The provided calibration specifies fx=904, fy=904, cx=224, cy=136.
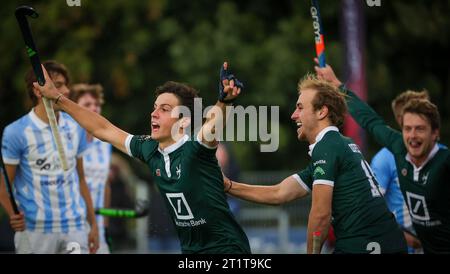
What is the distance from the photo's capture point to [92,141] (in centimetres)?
938

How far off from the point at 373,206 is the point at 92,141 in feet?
12.9

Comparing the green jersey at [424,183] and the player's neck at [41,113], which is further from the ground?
the player's neck at [41,113]

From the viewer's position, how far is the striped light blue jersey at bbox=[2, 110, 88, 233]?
25.5ft

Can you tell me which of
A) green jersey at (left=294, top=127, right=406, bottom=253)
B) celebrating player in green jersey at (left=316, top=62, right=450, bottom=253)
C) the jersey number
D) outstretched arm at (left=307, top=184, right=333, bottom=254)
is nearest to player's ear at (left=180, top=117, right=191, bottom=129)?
green jersey at (left=294, top=127, right=406, bottom=253)

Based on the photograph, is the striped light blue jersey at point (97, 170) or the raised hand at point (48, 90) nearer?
the raised hand at point (48, 90)

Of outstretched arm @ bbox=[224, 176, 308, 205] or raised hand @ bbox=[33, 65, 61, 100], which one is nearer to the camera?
raised hand @ bbox=[33, 65, 61, 100]

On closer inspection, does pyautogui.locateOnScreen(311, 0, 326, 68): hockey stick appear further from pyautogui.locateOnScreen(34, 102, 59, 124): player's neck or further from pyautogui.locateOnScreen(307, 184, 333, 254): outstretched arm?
pyautogui.locateOnScreen(34, 102, 59, 124): player's neck

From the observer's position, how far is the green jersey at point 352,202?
20.4 ft

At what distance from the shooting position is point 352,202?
6250 millimetres

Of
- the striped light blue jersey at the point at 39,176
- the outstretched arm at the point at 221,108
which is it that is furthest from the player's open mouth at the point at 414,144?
the striped light blue jersey at the point at 39,176

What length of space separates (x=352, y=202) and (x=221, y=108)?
3.89 feet

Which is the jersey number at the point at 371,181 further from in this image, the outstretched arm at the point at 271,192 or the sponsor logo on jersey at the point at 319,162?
the outstretched arm at the point at 271,192

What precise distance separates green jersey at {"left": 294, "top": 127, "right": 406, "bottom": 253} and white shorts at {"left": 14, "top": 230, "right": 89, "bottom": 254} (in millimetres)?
2664

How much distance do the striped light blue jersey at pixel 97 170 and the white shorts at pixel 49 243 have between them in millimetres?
1339
